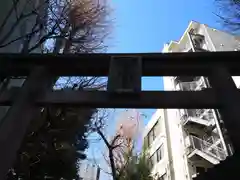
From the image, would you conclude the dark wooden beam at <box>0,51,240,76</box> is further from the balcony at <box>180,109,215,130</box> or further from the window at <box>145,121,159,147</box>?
the window at <box>145,121,159,147</box>

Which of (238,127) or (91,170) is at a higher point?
(91,170)

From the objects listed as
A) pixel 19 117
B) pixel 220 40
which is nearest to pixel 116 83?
pixel 19 117

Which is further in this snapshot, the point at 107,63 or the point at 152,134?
the point at 152,134

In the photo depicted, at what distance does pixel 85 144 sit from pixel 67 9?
4397 mm

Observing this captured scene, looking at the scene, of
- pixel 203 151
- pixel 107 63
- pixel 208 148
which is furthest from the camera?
pixel 208 148

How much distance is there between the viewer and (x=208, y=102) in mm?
3350

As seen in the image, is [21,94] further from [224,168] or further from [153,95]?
[224,168]

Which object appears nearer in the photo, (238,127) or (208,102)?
(238,127)

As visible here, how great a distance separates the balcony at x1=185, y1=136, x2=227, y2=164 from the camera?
14.2m

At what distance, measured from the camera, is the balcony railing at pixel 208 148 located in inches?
555

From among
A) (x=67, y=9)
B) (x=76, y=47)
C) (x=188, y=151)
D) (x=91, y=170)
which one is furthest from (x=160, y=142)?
(x=67, y=9)

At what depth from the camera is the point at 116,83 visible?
363cm

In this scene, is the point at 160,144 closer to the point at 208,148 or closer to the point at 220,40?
the point at 208,148

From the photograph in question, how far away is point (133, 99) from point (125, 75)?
422mm
